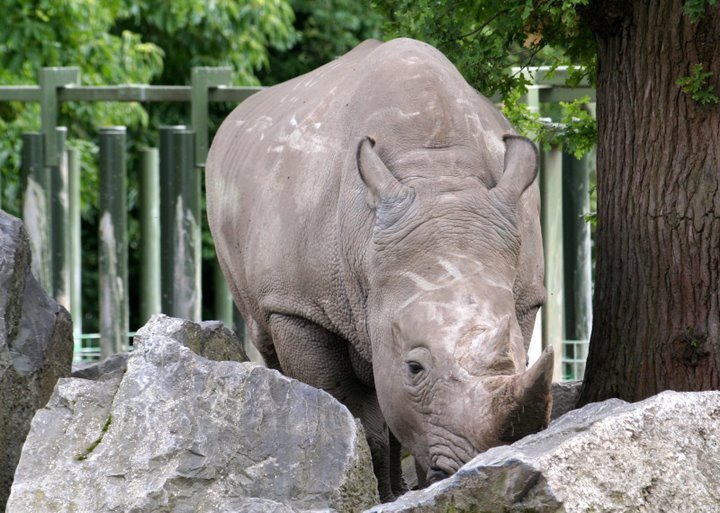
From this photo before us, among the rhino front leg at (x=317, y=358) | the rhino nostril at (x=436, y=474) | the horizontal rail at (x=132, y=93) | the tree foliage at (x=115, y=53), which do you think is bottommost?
the rhino nostril at (x=436, y=474)

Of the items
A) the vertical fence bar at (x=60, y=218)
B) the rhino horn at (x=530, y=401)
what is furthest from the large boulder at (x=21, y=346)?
the vertical fence bar at (x=60, y=218)

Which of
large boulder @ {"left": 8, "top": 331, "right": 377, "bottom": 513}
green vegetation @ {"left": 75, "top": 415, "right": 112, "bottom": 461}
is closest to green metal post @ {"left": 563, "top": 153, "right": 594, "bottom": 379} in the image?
large boulder @ {"left": 8, "top": 331, "right": 377, "bottom": 513}

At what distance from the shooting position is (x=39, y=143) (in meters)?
9.68

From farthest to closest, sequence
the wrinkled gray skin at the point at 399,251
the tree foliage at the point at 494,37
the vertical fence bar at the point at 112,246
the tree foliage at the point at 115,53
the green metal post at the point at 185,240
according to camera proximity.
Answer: the tree foliage at the point at 115,53 → the vertical fence bar at the point at 112,246 → the green metal post at the point at 185,240 → the tree foliage at the point at 494,37 → the wrinkled gray skin at the point at 399,251

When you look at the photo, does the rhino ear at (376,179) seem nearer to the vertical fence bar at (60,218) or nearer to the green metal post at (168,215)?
the green metal post at (168,215)

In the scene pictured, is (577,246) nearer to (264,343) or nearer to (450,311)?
(264,343)

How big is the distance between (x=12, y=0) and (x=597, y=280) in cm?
943

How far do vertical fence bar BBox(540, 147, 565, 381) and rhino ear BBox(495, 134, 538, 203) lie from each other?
11.5 feet

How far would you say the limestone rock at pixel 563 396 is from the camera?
654 cm

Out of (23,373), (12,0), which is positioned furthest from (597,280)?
(12,0)

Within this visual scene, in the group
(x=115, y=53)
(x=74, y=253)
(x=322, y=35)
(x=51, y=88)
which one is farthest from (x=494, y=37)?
(x=322, y=35)

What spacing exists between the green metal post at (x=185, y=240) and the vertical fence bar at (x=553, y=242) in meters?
2.15

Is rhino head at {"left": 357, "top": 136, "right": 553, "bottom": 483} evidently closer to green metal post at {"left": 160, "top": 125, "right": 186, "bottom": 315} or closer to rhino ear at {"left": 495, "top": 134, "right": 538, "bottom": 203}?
rhino ear at {"left": 495, "top": 134, "right": 538, "bottom": 203}

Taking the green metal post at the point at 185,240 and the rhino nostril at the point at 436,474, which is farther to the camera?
the green metal post at the point at 185,240
